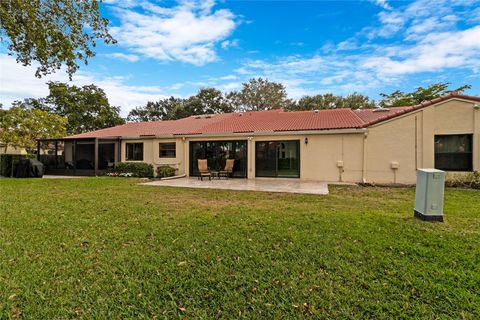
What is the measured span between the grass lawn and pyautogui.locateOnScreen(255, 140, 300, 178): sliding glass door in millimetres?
7883

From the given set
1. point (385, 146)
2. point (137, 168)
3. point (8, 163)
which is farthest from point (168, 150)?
point (385, 146)

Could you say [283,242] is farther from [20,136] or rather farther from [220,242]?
[20,136]

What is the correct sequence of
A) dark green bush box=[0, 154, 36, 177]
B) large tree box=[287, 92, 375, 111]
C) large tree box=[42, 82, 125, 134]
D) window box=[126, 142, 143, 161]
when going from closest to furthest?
1. dark green bush box=[0, 154, 36, 177]
2. window box=[126, 142, 143, 161]
3. large tree box=[287, 92, 375, 111]
4. large tree box=[42, 82, 125, 134]

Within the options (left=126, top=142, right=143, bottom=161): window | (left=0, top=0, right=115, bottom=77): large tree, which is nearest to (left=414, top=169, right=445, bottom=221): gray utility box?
(left=0, top=0, right=115, bottom=77): large tree

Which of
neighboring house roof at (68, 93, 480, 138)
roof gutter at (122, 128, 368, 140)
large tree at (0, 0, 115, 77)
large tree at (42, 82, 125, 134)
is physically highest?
large tree at (42, 82, 125, 134)

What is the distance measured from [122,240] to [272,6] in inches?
498

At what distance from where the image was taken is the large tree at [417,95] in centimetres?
2684

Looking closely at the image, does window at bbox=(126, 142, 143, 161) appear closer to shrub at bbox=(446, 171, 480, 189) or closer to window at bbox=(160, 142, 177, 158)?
window at bbox=(160, 142, 177, 158)

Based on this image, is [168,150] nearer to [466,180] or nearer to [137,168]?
[137,168]

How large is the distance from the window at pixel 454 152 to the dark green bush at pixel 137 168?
16044 millimetres

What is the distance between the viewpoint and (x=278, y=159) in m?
14.4

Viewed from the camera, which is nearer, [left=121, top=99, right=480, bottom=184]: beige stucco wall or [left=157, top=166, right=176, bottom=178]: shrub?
[left=121, top=99, right=480, bottom=184]: beige stucco wall

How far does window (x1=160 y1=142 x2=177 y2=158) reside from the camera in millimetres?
16594

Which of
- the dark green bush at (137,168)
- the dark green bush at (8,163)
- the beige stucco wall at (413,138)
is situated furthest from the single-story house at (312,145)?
the dark green bush at (8,163)
